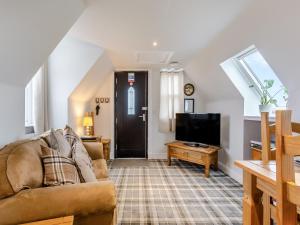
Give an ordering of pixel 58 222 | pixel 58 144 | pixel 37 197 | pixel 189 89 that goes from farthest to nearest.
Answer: pixel 189 89 → pixel 58 144 → pixel 37 197 → pixel 58 222

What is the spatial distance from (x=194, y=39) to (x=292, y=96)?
1.47 meters

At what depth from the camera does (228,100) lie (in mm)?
4391

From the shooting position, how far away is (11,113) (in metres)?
2.36

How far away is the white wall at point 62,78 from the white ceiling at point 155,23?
63 centimetres

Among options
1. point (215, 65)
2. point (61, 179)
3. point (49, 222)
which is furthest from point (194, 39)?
point (49, 222)

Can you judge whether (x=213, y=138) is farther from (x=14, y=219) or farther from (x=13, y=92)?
(x=14, y=219)

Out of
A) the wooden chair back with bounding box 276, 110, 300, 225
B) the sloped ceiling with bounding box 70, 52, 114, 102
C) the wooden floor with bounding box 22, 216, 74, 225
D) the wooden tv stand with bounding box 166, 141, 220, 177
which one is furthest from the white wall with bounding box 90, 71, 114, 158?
the wooden chair back with bounding box 276, 110, 300, 225

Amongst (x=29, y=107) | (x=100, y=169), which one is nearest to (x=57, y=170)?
(x=100, y=169)

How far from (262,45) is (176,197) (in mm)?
2115

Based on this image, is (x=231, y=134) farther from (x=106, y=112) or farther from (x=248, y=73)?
(x=106, y=112)

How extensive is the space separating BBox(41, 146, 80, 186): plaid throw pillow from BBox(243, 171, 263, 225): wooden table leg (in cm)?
120

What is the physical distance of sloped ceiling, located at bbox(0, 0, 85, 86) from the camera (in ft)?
5.52

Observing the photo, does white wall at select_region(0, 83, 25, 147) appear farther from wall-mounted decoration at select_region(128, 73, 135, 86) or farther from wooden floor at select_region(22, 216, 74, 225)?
wall-mounted decoration at select_region(128, 73, 135, 86)

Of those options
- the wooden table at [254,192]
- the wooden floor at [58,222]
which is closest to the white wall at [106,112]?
the wooden floor at [58,222]
